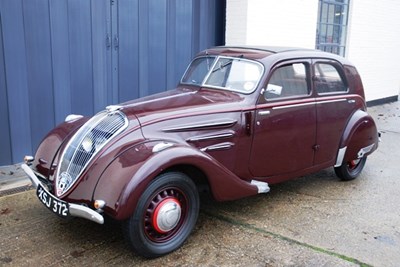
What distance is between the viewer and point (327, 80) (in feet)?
15.4

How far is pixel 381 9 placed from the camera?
10523mm

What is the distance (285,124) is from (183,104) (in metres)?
1.08

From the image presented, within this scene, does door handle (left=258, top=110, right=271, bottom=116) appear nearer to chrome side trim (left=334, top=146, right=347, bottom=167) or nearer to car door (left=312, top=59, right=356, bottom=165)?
car door (left=312, top=59, right=356, bottom=165)

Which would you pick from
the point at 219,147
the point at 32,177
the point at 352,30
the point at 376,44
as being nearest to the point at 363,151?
the point at 219,147

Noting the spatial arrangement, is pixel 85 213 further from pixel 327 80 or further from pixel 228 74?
pixel 327 80

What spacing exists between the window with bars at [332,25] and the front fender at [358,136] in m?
4.70

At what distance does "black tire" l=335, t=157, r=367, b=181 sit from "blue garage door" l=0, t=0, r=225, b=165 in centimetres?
301

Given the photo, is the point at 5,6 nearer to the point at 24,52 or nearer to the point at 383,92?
Answer: the point at 24,52

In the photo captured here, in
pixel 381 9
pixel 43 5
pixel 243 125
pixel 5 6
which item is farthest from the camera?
pixel 381 9

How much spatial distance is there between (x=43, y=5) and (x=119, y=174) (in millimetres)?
3089

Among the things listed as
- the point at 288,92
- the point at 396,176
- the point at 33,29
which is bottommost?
the point at 396,176

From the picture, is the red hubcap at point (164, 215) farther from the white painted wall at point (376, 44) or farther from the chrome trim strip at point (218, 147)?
the white painted wall at point (376, 44)

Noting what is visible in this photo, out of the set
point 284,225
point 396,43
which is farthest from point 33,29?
point 396,43

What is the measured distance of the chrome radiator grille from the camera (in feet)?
10.6
